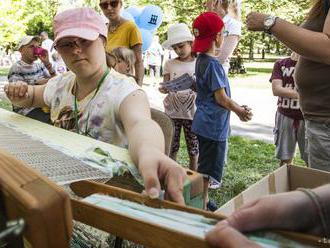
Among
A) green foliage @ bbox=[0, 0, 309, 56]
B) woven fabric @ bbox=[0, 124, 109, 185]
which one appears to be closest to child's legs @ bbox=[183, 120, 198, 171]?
woven fabric @ bbox=[0, 124, 109, 185]

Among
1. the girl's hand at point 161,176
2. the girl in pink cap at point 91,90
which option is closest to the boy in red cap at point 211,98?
the girl in pink cap at point 91,90

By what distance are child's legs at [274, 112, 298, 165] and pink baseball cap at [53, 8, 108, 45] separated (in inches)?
99.7

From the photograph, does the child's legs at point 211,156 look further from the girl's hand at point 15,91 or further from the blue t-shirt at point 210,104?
the girl's hand at point 15,91

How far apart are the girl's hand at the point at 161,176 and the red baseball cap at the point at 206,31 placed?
2604 millimetres

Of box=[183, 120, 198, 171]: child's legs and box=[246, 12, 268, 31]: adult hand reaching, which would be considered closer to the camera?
box=[246, 12, 268, 31]: adult hand reaching

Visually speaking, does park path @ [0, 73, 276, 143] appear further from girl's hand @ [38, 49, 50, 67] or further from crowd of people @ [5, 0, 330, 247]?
girl's hand @ [38, 49, 50, 67]

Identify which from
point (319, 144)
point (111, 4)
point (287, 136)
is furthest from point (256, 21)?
point (111, 4)

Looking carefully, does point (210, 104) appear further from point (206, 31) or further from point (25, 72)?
point (25, 72)

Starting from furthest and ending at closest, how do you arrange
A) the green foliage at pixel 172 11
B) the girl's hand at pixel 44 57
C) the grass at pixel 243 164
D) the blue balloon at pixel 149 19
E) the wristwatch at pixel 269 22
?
the green foliage at pixel 172 11
the blue balloon at pixel 149 19
the girl's hand at pixel 44 57
the grass at pixel 243 164
the wristwatch at pixel 269 22

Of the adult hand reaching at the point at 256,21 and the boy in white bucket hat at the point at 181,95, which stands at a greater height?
the adult hand reaching at the point at 256,21

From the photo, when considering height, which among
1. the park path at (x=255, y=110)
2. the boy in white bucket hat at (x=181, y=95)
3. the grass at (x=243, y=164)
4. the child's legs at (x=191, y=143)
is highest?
the boy in white bucket hat at (x=181, y=95)

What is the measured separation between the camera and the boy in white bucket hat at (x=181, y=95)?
169 inches

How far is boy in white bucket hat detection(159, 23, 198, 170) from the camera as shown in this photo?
169 inches

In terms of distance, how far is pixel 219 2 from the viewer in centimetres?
434
